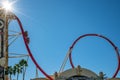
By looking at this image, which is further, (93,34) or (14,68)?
(14,68)

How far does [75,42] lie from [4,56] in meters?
19.6

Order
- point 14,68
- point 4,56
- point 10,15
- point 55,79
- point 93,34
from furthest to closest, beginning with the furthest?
1. point 14,68
2. point 93,34
3. point 10,15
4. point 4,56
5. point 55,79

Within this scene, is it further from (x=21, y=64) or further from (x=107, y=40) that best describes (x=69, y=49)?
(x=21, y=64)

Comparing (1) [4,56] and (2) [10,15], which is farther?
(2) [10,15]

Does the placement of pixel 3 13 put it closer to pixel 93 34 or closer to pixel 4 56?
pixel 4 56

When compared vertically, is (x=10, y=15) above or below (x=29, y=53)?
above

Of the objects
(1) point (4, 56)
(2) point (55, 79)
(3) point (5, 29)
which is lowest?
(2) point (55, 79)

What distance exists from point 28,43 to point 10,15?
6663 mm

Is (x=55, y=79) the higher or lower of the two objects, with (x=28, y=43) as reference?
lower

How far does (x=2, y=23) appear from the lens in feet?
201

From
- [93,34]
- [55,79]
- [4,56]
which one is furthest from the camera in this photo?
[93,34]

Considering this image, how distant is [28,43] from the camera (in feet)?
199

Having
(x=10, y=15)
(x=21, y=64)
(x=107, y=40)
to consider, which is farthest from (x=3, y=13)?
(x=21, y=64)

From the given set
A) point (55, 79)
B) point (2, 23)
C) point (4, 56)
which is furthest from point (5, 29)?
point (55, 79)
